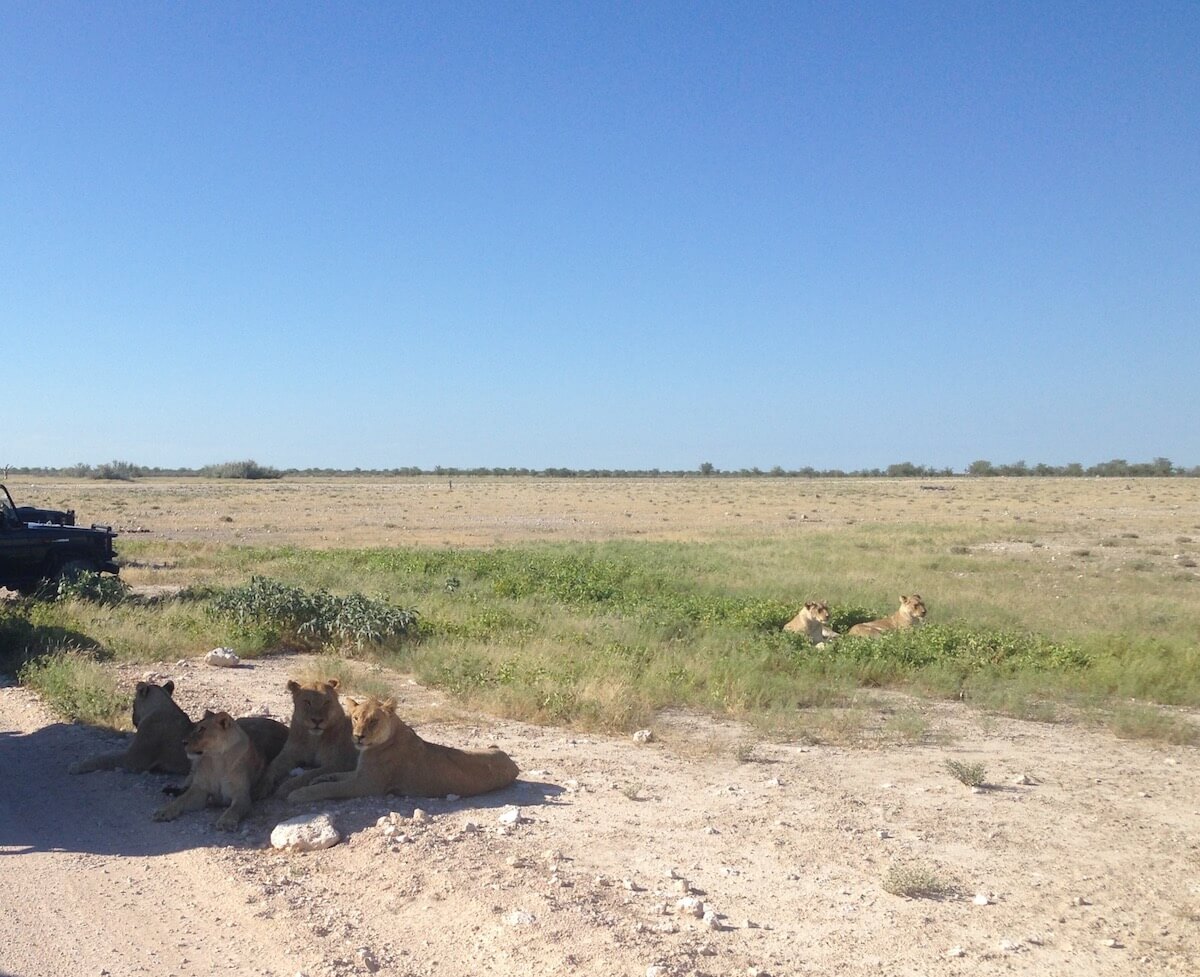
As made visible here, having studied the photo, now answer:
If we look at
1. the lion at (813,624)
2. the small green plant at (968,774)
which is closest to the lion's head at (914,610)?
the lion at (813,624)

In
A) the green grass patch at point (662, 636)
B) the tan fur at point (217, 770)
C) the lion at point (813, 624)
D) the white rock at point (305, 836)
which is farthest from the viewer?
the lion at point (813, 624)

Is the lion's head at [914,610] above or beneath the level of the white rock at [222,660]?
above

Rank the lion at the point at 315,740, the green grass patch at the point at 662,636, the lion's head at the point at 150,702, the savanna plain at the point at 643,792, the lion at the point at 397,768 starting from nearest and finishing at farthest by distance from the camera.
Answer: the savanna plain at the point at 643,792 < the lion at the point at 397,768 < the lion at the point at 315,740 < the lion's head at the point at 150,702 < the green grass patch at the point at 662,636

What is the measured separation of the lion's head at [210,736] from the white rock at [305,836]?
2.48 ft

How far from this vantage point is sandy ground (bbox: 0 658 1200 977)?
4.74 metres

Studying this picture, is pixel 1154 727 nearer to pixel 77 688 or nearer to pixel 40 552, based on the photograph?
pixel 77 688

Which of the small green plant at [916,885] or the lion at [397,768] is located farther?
the lion at [397,768]

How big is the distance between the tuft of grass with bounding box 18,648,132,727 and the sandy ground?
0.55 meters

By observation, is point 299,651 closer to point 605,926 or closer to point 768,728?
point 768,728

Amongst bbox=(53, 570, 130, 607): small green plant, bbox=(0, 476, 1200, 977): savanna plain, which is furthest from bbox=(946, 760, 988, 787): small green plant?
bbox=(53, 570, 130, 607): small green plant

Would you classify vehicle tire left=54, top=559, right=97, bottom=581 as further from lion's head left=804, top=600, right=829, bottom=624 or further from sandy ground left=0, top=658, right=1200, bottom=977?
lion's head left=804, top=600, right=829, bottom=624

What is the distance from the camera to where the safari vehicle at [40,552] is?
15109 millimetres

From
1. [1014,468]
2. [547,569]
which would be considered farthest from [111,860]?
[1014,468]

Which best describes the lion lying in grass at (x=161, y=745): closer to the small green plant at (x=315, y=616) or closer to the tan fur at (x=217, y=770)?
the tan fur at (x=217, y=770)
